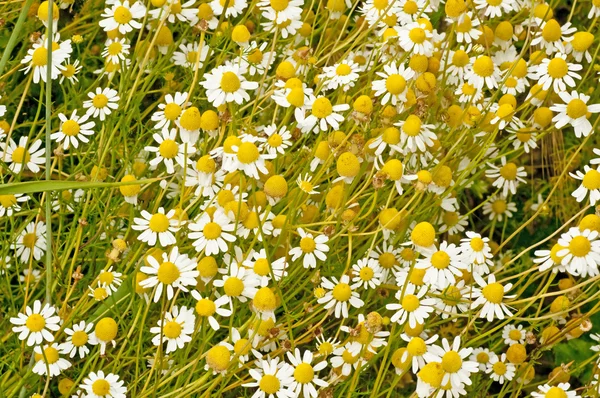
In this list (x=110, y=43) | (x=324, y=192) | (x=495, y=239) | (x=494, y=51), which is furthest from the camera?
(x=495, y=239)

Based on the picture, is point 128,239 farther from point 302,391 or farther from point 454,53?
point 454,53

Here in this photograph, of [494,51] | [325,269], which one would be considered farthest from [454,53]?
[325,269]

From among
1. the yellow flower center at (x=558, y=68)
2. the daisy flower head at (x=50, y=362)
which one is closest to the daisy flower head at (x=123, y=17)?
the daisy flower head at (x=50, y=362)

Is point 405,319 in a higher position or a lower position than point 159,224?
lower

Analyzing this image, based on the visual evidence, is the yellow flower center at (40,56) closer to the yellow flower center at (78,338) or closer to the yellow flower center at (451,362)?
the yellow flower center at (78,338)

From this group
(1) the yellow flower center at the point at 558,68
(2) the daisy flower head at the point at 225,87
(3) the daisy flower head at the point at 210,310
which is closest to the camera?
(3) the daisy flower head at the point at 210,310

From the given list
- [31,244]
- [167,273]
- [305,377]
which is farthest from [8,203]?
[305,377]

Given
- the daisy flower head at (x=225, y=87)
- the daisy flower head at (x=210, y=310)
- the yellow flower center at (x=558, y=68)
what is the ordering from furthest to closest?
the yellow flower center at (x=558, y=68), the daisy flower head at (x=225, y=87), the daisy flower head at (x=210, y=310)

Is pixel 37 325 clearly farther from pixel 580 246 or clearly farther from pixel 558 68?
pixel 558 68
